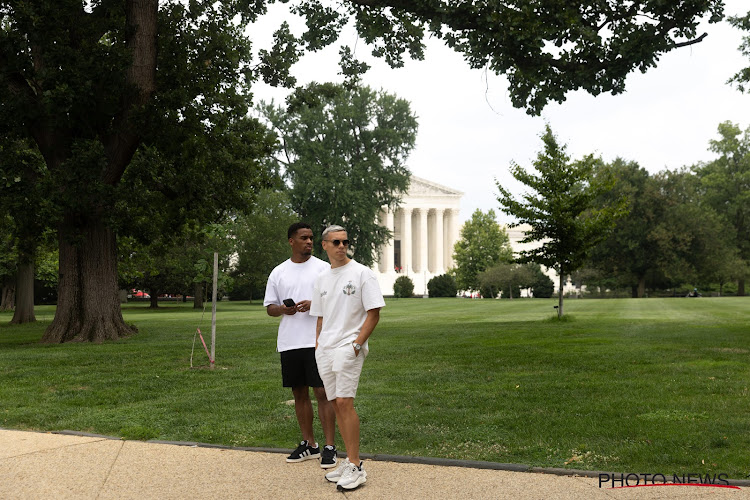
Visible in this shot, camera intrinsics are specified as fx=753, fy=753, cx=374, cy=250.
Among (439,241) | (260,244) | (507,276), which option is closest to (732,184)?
(507,276)

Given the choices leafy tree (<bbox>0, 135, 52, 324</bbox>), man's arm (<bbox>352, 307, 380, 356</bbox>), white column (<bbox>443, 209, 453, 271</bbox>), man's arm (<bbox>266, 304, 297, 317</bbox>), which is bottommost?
man's arm (<bbox>352, 307, 380, 356</bbox>)

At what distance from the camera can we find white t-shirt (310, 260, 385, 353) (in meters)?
5.36

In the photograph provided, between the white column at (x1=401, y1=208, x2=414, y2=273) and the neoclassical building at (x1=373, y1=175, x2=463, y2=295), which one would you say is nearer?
the neoclassical building at (x1=373, y1=175, x2=463, y2=295)

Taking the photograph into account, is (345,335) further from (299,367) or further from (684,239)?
→ (684,239)

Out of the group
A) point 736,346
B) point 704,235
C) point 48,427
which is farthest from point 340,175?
point 48,427

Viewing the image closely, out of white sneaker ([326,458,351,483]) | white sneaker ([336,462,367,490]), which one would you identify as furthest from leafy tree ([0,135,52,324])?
white sneaker ([336,462,367,490])

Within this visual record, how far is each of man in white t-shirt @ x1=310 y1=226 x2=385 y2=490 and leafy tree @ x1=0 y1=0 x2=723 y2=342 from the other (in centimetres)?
960

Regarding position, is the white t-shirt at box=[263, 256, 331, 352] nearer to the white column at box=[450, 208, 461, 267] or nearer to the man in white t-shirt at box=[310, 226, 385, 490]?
the man in white t-shirt at box=[310, 226, 385, 490]

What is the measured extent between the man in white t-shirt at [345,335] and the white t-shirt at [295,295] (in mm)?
515

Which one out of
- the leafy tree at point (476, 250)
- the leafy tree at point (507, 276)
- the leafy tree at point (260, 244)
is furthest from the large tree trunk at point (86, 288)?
the leafy tree at point (476, 250)

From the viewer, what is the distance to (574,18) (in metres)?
13.7

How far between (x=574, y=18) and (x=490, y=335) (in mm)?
8862

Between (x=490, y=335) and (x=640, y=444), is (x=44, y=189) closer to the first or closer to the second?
(x=490, y=335)

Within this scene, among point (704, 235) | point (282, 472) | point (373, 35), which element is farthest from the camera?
point (704, 235)
